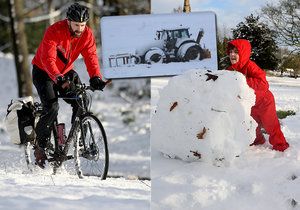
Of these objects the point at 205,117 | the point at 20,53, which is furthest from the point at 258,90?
the point at 20,53

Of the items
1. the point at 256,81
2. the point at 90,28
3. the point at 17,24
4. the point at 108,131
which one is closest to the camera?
the point at 256,81

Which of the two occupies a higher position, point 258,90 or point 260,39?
point 260,39

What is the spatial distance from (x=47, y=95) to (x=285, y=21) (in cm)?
97

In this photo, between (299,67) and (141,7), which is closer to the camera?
(299,67)

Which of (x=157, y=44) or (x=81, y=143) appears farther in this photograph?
(x=81, y=143)

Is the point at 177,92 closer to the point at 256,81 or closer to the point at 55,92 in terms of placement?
the point at 256,81

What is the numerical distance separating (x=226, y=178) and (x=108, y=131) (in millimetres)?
2479

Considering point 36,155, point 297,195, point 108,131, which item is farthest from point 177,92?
point 108,131

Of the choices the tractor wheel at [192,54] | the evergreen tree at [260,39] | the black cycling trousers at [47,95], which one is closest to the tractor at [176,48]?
the tractor wheel at [192,54]

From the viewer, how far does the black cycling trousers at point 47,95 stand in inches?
101

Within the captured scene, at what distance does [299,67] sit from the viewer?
2.12 metres

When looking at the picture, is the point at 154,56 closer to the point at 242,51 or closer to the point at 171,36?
the point at 171,36

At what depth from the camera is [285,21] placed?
2127mm

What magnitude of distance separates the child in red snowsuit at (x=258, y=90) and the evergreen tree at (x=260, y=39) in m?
0.03
